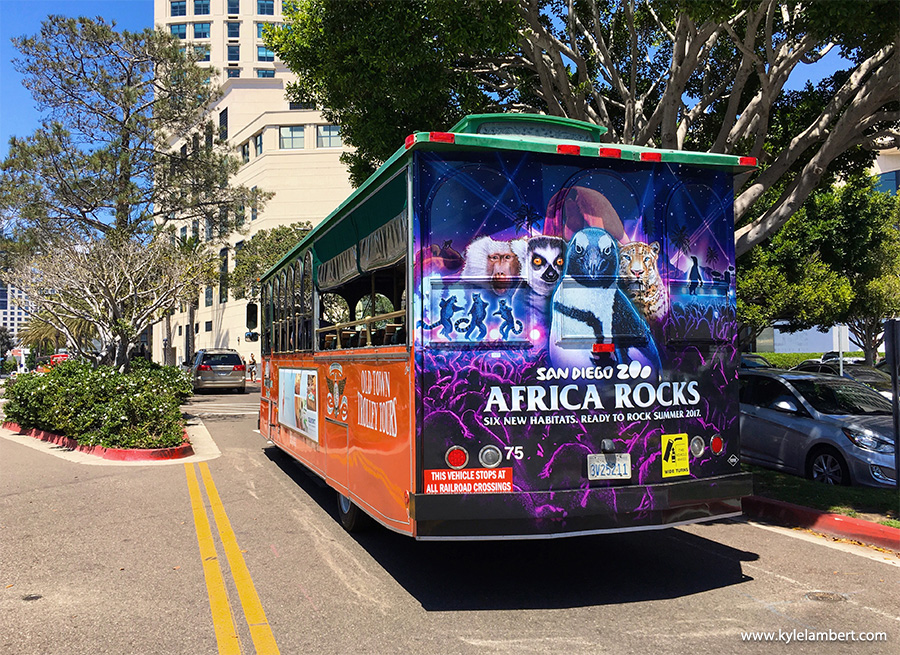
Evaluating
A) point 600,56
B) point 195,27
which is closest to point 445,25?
point 600,56

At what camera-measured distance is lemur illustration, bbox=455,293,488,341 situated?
5.04 metres

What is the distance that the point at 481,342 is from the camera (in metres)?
5.05

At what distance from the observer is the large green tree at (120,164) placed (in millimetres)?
21562

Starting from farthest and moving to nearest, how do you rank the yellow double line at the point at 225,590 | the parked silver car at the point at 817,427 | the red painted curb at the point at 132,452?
the red painted curb at the point at 132,452
the parked silver car at the point at 817,427
the yellow double line at the point at 225,590

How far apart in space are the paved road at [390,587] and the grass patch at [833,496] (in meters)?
0.69

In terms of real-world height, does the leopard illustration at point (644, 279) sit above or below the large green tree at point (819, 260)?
below

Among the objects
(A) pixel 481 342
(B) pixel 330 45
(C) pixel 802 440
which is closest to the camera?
(A) pixel 481 342

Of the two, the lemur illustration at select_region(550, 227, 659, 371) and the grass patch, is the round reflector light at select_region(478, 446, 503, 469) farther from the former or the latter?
the grass patch

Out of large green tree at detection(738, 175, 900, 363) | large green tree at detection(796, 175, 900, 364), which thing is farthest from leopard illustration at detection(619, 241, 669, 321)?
large green tree at detection(796, 175, 900, 364)

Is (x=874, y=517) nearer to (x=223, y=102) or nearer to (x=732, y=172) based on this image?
(x=732, y=172)

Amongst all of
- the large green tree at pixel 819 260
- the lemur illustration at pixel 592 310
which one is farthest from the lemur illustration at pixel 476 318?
the large green tree at pixel 819 260

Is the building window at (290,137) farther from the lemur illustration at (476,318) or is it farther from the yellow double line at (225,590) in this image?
the lemur illustration at (476,318)

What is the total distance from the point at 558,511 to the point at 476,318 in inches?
55.7

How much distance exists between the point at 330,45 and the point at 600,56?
4.65m
